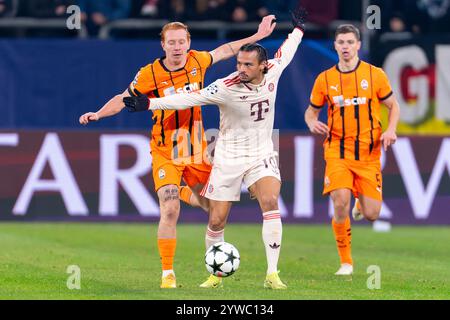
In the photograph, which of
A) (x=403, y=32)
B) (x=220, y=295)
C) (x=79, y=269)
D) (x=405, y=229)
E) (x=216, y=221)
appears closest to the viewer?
(x=220, y=295)

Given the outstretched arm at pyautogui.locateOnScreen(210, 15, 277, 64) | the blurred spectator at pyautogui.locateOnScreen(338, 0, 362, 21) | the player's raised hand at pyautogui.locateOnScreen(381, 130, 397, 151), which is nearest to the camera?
the outstretched arm at pyautogui.locateOnScreen(210, 15, 277, 64)

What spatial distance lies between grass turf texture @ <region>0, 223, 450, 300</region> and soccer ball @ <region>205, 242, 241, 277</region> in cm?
18

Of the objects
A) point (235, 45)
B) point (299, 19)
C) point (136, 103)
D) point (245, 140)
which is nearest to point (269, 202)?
point (245, 140)

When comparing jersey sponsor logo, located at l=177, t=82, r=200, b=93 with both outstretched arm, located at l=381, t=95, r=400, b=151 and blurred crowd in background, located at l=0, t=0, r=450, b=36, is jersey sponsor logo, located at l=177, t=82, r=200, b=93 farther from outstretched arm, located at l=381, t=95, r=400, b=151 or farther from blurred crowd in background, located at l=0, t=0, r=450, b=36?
blurred crowd in background, located at l=0, t=0, r=450, b=36

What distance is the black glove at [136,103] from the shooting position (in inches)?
454

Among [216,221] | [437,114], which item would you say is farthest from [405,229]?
[216,221]

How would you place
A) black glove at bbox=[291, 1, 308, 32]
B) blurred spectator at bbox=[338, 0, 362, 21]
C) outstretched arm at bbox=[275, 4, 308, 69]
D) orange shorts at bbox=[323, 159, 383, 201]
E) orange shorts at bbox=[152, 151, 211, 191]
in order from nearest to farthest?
orange shorts at bbox=[152, 151, 211, 191] < outstretched arm at bbox=[275, 4, 308, 69] < black glove at bbox=[291, 1, 308, 32] < orange shorts at bbox=[323, 159, 383, 201] < blurred spectator at bbox=[338, 0, 362, 21]

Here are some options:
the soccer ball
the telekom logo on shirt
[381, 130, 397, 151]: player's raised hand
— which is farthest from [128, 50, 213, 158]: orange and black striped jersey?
[381, 130, 397, 151]: player's raised hand

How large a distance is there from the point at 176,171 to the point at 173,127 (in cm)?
43

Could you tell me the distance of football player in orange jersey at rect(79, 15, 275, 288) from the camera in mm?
12109

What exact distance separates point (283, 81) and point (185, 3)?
248cm

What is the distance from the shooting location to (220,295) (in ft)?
36.3

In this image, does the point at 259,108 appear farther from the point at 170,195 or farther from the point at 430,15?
the point at 430,15
